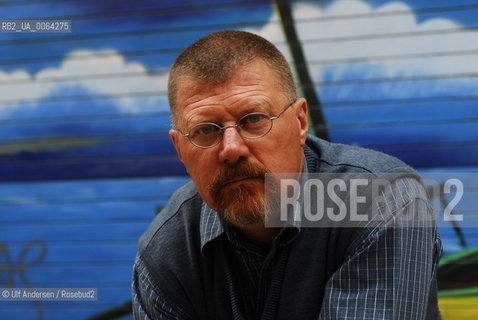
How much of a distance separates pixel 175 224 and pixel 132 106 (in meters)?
2.06

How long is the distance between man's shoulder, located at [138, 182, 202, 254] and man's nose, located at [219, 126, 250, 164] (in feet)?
1.32

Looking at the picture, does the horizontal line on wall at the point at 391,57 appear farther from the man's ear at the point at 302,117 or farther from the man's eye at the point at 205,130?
the man's eye at the point at 205,130

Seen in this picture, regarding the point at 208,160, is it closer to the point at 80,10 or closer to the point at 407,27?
the point at 407,27

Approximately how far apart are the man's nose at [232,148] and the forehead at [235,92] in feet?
0.24

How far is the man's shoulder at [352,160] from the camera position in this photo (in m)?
1.95

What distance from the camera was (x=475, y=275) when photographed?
3705mm

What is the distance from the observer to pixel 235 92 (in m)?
1.88

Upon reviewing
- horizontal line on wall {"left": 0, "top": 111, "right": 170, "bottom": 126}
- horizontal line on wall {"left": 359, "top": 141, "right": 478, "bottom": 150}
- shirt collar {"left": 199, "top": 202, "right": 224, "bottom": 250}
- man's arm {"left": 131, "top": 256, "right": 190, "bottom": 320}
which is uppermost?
horizontal line on wall {"left": 0, "top": 111, "right": 170, "bottom": 126}

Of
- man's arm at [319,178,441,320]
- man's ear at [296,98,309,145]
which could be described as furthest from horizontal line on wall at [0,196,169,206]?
man's arm at [319,178,441,320]

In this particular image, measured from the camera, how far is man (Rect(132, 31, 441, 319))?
5.88ft

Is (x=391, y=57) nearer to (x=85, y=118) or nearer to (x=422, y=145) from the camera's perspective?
(x=422, y=145)

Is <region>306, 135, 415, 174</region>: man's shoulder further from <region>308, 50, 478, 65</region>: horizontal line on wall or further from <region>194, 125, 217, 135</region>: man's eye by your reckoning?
<region>308, 50, 478, 65</region>: horizontal line on wall

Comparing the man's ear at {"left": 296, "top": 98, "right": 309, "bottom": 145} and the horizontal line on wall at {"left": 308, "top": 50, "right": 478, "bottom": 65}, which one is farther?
the horizontal line on wall at {"left": 308, "top": 50, "right": 478, "bottom": 65}

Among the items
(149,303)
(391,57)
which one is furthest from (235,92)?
(391,57)
